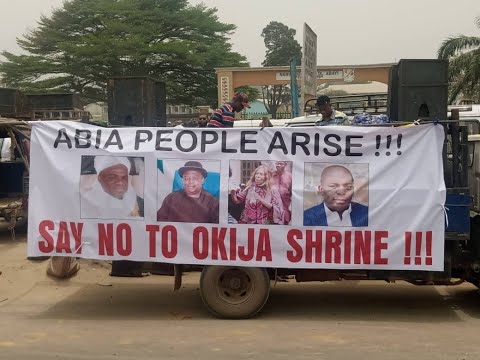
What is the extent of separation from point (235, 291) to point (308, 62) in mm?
7517

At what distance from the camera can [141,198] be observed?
6.32 metres

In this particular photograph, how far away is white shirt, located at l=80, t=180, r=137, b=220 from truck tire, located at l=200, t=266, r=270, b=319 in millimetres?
1048

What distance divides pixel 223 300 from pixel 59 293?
2.64 m

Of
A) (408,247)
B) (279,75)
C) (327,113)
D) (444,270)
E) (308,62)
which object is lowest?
(444,270)

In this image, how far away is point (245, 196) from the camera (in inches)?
244

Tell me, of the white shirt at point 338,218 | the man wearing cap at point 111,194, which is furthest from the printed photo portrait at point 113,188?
the white shirt at point 338,218

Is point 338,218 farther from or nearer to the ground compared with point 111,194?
nearer to the ground

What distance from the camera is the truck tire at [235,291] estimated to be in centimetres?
622

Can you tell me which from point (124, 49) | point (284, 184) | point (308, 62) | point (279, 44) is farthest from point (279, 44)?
point (284, 184)

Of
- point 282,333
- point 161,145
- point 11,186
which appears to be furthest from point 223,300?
point 11,186

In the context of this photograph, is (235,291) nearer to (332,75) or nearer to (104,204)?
(104,204)

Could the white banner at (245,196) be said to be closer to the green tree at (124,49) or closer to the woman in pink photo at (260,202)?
the woman in pink photo at (260,202)

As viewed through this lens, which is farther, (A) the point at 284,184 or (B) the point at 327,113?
(B) the point at 327,113

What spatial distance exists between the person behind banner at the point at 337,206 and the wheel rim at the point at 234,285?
87 cm
